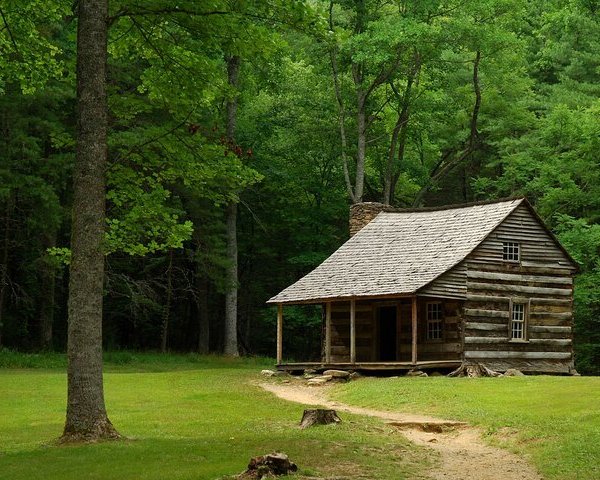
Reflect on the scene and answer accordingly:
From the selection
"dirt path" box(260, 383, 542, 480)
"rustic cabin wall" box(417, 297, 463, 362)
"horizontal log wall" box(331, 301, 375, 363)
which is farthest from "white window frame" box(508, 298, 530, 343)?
"dirt path" box(260, 383, 542, 480)

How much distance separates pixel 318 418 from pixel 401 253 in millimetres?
16713

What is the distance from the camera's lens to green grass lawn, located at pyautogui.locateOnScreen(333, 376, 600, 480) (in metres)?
15.7

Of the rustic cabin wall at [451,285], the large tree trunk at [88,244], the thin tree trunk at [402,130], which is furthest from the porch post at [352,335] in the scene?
the large tree trunk at [88,244]

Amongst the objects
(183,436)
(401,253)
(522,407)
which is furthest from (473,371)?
(183,436)

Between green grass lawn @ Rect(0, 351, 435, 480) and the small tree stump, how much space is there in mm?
299

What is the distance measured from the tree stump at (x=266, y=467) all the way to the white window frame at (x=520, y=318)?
72.0 ft

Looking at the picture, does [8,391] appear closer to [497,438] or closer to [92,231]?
[92,231]

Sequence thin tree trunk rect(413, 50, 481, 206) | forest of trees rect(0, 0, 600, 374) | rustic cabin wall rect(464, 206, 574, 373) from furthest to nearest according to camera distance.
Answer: thin tree trunk rect(413, 50, 481, 206) → forest of trees rect(0, 0, 600, 374) → rustic cabin wall rect(464, 206, 574, 373)

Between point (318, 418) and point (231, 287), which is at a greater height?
point (231, 287)

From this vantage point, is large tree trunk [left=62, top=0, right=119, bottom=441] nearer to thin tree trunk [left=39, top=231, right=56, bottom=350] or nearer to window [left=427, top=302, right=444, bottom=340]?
window [left=427, top=302, right=444, bottom=340]

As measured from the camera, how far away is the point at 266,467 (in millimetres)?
12586

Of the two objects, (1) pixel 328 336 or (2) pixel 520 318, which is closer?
(2) pixel 520 318

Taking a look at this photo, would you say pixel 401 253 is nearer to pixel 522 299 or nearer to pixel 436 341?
pixel 436 341

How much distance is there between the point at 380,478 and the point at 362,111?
36335mm
